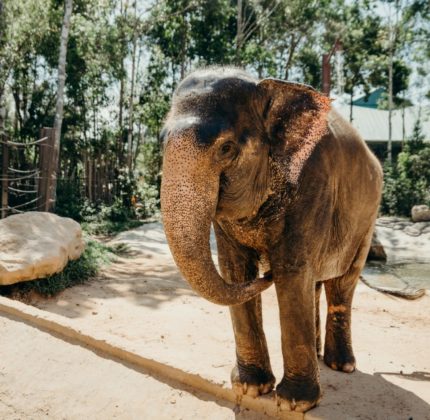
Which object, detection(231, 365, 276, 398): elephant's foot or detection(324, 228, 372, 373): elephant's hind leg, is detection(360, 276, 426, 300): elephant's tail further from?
detection(231, 365, 276, 398): elephant's foot

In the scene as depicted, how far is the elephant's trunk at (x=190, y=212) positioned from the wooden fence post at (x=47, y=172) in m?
7.44

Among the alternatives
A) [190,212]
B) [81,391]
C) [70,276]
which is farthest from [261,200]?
[70,276]

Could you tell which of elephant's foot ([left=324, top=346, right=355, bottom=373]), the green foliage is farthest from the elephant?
the green foliage

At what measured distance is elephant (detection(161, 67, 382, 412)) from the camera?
1.77m

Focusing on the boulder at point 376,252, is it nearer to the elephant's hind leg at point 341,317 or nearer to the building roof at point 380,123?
the elephant's hind leg at point 341,317

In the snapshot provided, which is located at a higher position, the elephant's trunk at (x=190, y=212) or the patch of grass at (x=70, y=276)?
the elephant's trunk at (x=190, y=212)

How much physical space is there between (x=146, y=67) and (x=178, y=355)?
1754 centimetres

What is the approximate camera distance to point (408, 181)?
17578 mm

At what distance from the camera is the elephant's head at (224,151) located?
175 cm

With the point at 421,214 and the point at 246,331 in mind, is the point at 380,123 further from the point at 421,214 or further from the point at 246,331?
the point at 246,331

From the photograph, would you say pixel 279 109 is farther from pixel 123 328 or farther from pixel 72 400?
pixel 123 328

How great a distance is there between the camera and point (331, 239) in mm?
2684

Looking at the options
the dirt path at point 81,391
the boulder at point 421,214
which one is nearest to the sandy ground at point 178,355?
the dirt path at point 81,391

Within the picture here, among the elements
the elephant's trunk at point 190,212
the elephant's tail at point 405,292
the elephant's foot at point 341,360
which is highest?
the elephant's trunk at point 190,212
